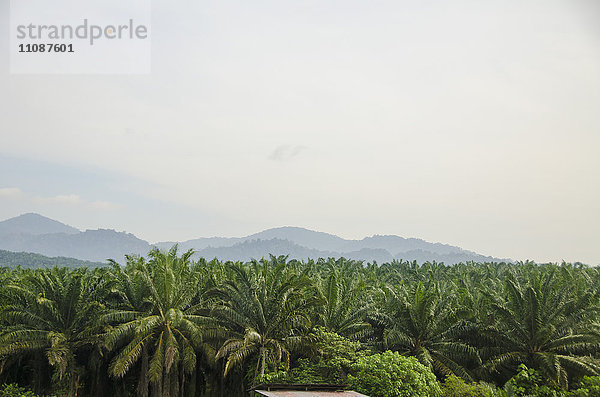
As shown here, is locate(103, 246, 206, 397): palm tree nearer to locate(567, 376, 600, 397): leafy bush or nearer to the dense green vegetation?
the dense green vegetation

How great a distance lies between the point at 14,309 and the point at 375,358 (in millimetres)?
17691

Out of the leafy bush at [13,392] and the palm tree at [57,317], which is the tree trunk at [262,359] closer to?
the palm tree at [57,317]

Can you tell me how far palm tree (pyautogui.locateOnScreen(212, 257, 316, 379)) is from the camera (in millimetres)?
24531

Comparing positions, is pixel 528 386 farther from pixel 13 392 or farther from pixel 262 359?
pixel 13 392

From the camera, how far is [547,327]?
79.2 feet

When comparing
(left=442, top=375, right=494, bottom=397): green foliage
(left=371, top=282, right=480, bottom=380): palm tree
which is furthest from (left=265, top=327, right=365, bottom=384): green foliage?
(left=442, top=375, right=494, bottom=397): green foliage

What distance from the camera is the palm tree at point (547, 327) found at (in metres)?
24.1

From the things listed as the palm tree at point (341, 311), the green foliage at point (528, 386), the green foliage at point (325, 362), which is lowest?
the green foliage at point (528, 386)

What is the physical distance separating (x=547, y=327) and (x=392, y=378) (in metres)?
8.40

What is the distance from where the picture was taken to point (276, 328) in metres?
25.1

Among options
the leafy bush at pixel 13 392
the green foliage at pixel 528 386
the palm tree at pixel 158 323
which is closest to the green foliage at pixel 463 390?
the green foliage at pixel 528 386

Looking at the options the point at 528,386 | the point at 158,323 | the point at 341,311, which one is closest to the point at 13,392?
the point at 158,323

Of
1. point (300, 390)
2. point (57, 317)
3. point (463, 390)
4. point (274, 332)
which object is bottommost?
point (463, 390)

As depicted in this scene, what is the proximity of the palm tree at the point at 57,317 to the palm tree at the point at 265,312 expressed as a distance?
6.56m
